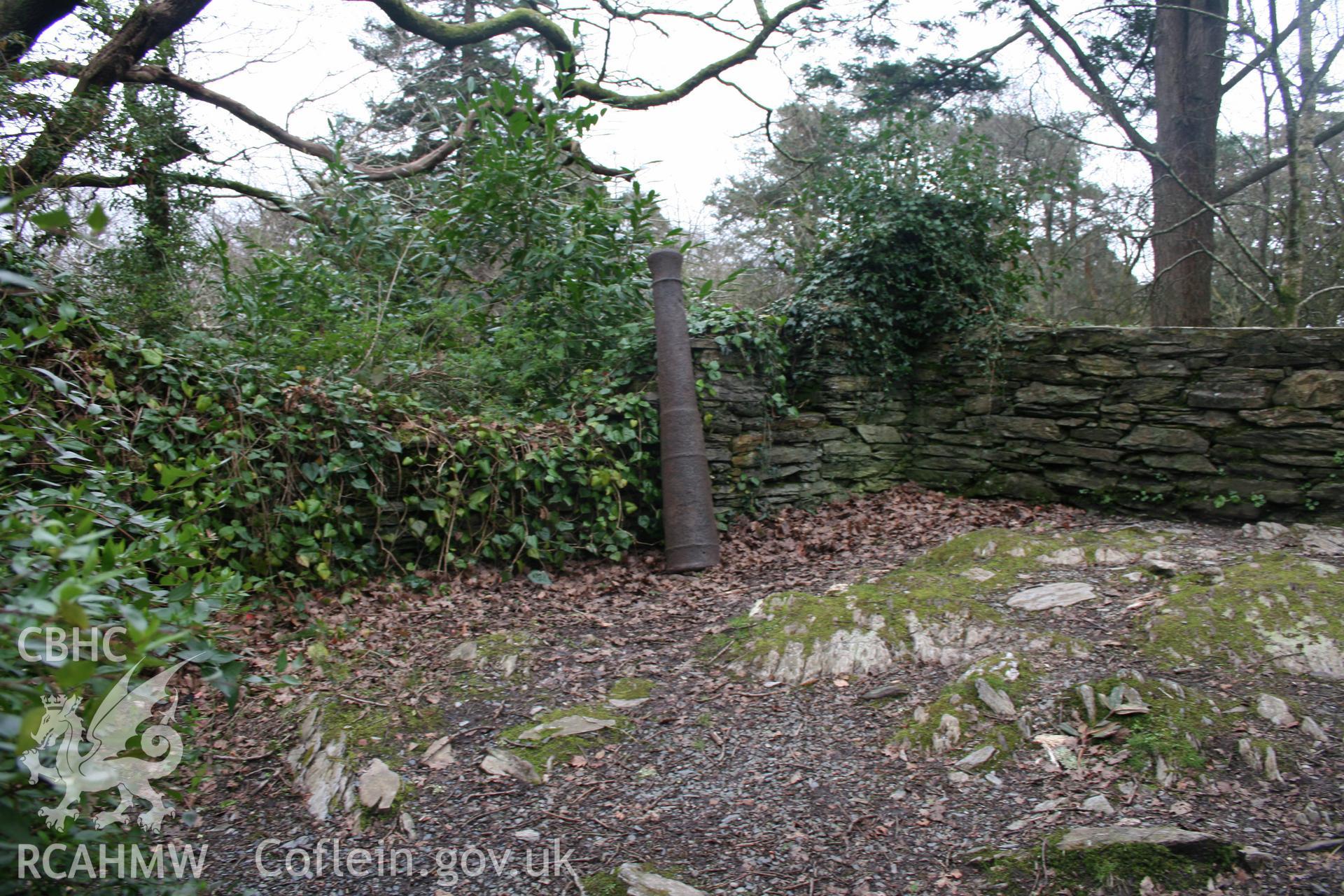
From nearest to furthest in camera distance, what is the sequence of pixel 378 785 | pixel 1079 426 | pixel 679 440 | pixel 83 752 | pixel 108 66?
pixel 83 752 < pixel 378 785 < pixel 679 440 < pixel 1079 426 < pixel 108 66

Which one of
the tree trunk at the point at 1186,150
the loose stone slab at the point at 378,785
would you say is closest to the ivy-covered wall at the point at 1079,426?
the tree trunk at the point at 1186,150

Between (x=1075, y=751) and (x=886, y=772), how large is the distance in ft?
1.93

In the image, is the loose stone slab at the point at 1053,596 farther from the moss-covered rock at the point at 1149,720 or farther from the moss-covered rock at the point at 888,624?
the moss-covered rock at the point at 1149,720

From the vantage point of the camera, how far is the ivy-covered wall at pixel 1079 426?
4559 mm

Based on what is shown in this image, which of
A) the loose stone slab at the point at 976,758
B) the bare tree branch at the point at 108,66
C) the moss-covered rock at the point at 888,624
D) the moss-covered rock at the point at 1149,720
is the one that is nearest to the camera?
the moss-covered rock at the point at 1149,720

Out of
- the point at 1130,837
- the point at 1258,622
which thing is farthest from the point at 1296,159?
the point at 1130,837

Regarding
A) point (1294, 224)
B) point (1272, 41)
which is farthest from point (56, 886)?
point (1272, 41)

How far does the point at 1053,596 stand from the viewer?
11.5 ft

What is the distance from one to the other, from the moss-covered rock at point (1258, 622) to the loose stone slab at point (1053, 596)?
309mm

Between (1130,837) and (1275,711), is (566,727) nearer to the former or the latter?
(1130,837)

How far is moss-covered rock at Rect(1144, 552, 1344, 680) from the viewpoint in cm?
280

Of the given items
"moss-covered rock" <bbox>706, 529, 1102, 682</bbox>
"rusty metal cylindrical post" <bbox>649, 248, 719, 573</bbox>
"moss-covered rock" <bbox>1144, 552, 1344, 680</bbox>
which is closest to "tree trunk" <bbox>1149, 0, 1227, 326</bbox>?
"moss-covered rock" <bbox>706, 529, 1102, 682</bbox>

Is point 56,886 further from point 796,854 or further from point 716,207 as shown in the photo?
point 716,207

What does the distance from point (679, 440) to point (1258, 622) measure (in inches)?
111
